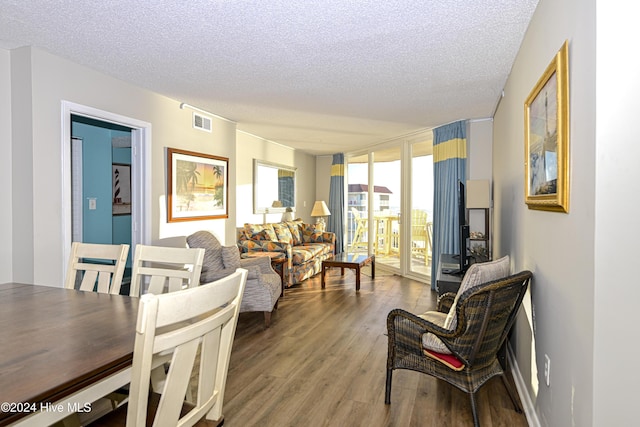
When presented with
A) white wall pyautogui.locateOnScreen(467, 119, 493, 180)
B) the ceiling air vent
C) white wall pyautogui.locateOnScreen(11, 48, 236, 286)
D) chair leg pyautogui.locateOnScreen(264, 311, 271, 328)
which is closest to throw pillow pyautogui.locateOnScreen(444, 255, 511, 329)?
chair leg pyautogui.locateOnScreen(264, 311, 271, 328)

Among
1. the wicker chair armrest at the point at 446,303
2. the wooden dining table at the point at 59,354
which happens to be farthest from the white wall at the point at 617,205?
the wicker chair armrest at the point at 446,303

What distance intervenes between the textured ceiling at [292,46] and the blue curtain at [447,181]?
35.6 inches

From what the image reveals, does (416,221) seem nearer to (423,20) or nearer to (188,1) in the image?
(423,20)

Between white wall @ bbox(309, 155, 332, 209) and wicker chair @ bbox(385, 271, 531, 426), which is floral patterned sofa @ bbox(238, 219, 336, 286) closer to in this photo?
white wall @ bbox(309, 155, 332, 209)

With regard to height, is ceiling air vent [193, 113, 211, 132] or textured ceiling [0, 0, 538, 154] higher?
textured ceiling [0, 0, 538, 154]

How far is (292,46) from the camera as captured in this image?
2820 mm

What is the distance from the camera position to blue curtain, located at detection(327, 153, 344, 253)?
8.41 m

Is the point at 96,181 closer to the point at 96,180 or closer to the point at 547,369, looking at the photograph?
the point at 96,180

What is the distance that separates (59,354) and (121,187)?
17.5 ft

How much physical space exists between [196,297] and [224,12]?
198 cm

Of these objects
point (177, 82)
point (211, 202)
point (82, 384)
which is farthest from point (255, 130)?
point (82, 384)

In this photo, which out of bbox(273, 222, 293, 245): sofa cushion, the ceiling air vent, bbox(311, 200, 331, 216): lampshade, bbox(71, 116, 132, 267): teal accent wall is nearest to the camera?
the ceiling air vent

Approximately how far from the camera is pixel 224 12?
2328mm

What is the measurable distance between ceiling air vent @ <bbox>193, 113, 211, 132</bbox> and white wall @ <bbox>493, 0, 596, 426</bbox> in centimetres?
360
